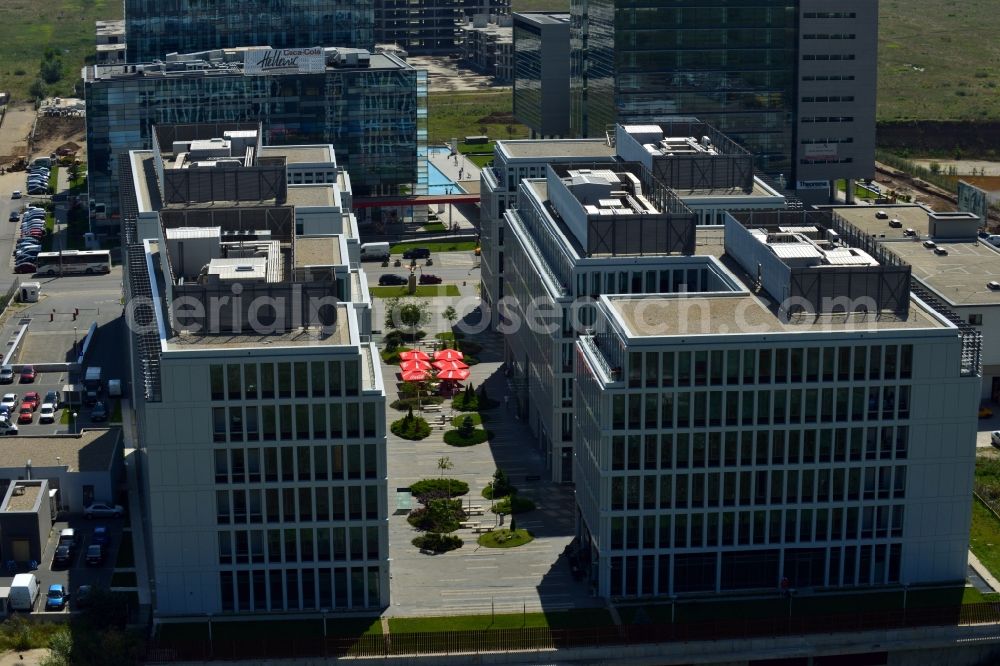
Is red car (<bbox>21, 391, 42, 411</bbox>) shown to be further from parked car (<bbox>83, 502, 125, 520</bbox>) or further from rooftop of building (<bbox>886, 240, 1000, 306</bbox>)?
rooftop of building (<bbox>886, 240, 1000, 306</bbox>)

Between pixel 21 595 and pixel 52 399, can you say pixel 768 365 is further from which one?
pixel 52 399

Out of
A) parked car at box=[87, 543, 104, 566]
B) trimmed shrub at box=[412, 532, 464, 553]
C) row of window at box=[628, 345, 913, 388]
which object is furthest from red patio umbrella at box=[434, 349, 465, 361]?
row of window at box=[628, 345, 913, 388]

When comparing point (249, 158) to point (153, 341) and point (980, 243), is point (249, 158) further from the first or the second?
point (980, 243)

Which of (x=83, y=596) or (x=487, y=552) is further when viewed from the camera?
(x=487, y=552)

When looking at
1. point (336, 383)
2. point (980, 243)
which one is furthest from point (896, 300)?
point (980, 243)

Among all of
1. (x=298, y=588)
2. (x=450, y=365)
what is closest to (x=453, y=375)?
(x=450, y=365)

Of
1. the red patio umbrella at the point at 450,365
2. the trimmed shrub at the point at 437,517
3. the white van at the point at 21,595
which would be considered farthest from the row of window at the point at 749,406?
the red patio umbrella at the point at 450,365

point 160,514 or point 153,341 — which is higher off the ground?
point 153,341
